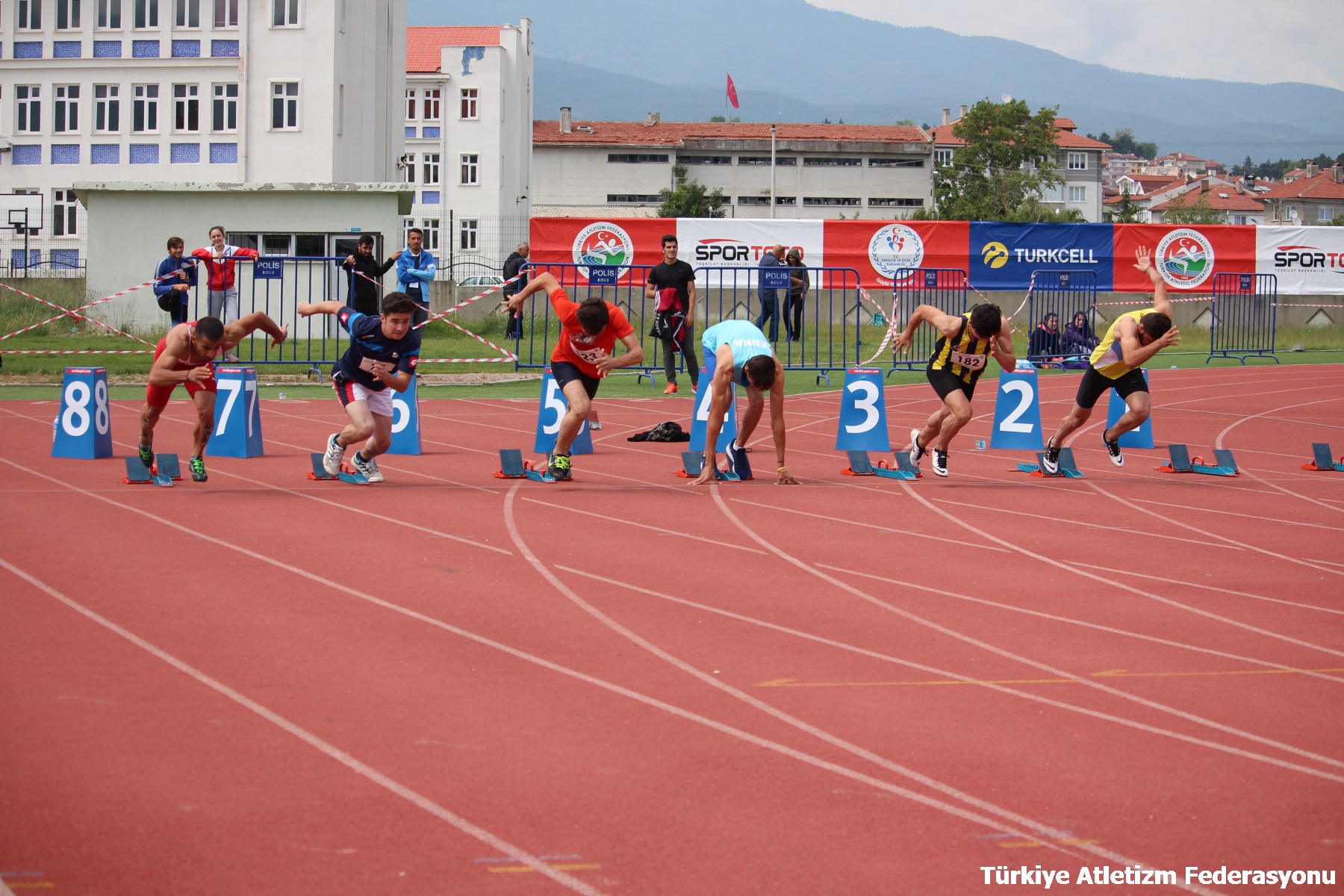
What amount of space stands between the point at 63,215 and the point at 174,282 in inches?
1257

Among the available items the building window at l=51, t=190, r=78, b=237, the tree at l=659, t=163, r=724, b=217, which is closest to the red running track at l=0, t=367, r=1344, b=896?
the building window at l=51, t=190, r=78, b=237

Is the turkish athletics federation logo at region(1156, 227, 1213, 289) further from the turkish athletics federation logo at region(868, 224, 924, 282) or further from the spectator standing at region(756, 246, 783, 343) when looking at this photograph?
the spectator standing at region(756, 246, 783, 343)

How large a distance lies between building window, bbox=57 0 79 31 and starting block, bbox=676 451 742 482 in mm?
39479

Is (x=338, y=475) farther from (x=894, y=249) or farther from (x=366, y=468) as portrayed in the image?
(x=894, y=249)

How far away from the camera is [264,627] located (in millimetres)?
6504

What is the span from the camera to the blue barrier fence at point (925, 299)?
2277 centimetres

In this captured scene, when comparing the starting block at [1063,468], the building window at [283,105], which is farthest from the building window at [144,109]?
the starting block at [1063,468]

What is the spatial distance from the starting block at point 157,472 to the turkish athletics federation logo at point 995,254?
21313 mm

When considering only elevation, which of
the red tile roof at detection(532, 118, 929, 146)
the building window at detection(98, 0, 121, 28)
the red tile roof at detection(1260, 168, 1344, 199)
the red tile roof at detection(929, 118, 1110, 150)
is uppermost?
the red tile roof at detection(929, 118, 1110, 150)

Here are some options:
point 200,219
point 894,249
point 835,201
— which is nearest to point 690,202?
point 835,201

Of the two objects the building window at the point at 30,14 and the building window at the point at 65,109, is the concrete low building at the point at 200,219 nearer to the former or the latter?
the building window at the point at 65,109

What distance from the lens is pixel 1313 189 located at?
130 metres

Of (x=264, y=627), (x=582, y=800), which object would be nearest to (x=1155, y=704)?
(x=582, y=800)

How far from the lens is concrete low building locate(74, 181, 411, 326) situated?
27000 millimetres
